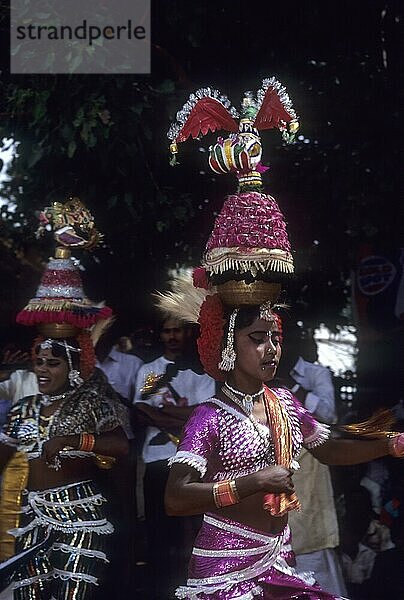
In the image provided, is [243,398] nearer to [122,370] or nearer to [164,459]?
[164,459]

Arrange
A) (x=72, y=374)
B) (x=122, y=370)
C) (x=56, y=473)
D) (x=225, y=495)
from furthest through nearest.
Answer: (x=122, y=370), (x=72, y=374), (x=56, y=473), (x=225, y=495)

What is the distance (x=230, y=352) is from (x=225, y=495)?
66 centimetres

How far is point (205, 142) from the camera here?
6.79 metres

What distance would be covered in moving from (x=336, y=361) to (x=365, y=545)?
2.58 m

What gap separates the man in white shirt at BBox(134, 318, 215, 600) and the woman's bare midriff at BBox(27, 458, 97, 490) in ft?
3.58

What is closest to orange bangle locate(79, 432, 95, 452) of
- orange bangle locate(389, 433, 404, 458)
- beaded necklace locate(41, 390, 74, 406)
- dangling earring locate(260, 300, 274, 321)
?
beaded necklace locate(41, 390, 74, 406)

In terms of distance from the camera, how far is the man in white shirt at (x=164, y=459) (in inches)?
237

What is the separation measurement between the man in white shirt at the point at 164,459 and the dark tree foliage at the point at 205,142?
0.96 m

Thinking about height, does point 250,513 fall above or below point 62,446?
below

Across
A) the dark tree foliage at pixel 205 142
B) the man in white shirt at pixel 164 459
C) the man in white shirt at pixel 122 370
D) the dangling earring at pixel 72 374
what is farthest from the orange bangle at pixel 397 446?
the man in white shirt at pixel 122 370

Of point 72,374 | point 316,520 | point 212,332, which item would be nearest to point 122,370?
point 72,374

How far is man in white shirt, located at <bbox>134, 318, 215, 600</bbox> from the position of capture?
6012mm

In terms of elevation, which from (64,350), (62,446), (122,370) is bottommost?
(62,446)

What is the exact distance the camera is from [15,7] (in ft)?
19.3
